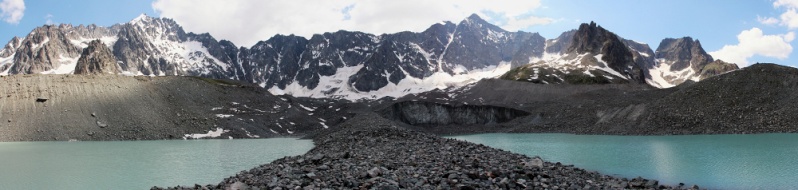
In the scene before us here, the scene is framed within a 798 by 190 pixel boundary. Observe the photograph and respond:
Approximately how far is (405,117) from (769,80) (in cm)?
8541

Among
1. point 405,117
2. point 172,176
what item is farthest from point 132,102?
point 172,176

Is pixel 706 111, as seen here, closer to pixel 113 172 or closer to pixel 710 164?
pixel 710 164

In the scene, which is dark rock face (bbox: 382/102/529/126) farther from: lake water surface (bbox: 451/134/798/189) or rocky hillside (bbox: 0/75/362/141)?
lake water surface (bbox: 451/134/798/189)

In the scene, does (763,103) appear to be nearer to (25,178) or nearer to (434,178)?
(434,178)

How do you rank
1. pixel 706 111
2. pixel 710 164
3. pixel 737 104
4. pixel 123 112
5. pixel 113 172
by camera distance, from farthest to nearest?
pixel 123 112
pixel 706 111
pixel 737 104
pixel 113 172
pixel 710 164

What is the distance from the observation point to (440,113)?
140 m

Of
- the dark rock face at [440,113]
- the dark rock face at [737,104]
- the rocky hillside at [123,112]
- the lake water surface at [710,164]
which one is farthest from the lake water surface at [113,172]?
the dark rock face at [440,113]

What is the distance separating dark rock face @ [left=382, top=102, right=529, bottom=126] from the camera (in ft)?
440

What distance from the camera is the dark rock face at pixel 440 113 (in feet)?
440

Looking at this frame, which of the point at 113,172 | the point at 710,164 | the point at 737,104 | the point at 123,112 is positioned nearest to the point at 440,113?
the point at 737,104

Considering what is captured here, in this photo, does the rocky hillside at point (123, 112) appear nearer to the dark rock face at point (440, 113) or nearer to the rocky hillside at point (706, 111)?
the dark rock face at point (440, 113)

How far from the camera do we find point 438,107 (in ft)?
460

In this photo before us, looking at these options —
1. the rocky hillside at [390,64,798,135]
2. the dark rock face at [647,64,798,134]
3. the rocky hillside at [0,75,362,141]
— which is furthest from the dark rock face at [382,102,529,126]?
the dark rock face at [647,64,798,134]

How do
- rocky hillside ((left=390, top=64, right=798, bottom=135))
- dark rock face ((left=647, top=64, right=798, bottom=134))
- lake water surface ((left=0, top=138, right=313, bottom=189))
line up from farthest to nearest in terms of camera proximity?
rocky hillside ((left=390, top=64, right=798, bottom=135)) < dark rock face ((left=647, top=64, right=798, bottom=134)) < lake water surface ((left=0, top=138, right=313, bottom=189))
